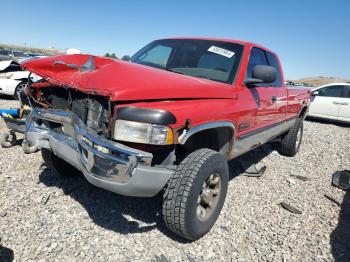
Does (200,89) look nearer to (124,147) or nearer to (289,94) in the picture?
(124,147)

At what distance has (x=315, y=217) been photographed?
3498 millimetres

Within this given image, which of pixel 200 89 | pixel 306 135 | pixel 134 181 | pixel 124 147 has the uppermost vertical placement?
pixel 200 89

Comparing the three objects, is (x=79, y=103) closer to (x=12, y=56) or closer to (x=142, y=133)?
(x=142, y=133)

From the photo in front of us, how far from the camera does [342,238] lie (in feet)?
10.1

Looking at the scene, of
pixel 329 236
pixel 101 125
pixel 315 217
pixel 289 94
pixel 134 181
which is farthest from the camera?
pixel 289 94

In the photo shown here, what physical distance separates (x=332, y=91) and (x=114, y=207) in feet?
32.4

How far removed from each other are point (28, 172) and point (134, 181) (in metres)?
2.32

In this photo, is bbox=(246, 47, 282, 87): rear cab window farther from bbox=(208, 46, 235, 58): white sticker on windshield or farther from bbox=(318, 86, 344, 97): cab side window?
bbox=(318, 86, 344, 97): cab side window

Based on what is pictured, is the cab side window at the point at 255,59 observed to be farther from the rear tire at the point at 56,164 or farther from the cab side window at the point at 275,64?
the rear tire at the point at 56,164

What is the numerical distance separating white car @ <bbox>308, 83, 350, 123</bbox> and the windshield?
25.2 ft

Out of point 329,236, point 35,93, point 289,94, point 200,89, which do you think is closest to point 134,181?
point 200,89

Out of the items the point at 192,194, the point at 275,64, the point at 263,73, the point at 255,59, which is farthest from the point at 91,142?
the point at 275,64

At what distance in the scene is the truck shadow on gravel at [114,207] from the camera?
2.96m

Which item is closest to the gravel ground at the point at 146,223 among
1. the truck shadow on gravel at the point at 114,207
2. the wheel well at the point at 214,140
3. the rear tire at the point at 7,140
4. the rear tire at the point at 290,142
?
the truck shadow on gravel at the point at 114,207
